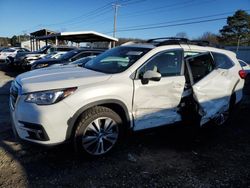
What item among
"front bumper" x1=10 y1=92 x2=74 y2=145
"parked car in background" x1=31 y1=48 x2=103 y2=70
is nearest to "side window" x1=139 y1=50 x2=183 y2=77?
"front bumper" x1=10 y1=92 x2=74 y2=145

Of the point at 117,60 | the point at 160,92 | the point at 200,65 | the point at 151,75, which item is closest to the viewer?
the point at 151,75

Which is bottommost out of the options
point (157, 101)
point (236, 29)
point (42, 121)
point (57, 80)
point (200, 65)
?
point (42, 121)

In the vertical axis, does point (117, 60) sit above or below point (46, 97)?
above

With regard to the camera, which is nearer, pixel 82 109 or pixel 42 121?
pixel 42 121

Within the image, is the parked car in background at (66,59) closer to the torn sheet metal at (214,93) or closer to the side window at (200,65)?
the side window at (200,65)

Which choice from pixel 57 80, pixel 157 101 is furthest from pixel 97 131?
pixel 157 101

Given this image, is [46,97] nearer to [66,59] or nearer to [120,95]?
[120,95]

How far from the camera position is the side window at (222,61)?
5.18 m

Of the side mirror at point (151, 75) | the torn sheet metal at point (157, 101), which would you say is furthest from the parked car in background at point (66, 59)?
the side mirror at point (151, 75)

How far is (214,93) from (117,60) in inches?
75.3

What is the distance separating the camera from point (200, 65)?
490cm

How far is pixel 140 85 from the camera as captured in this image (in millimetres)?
3965

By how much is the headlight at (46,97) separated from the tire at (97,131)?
1.39 ft

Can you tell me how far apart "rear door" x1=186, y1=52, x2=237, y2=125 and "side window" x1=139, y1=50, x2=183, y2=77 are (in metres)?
0.23
